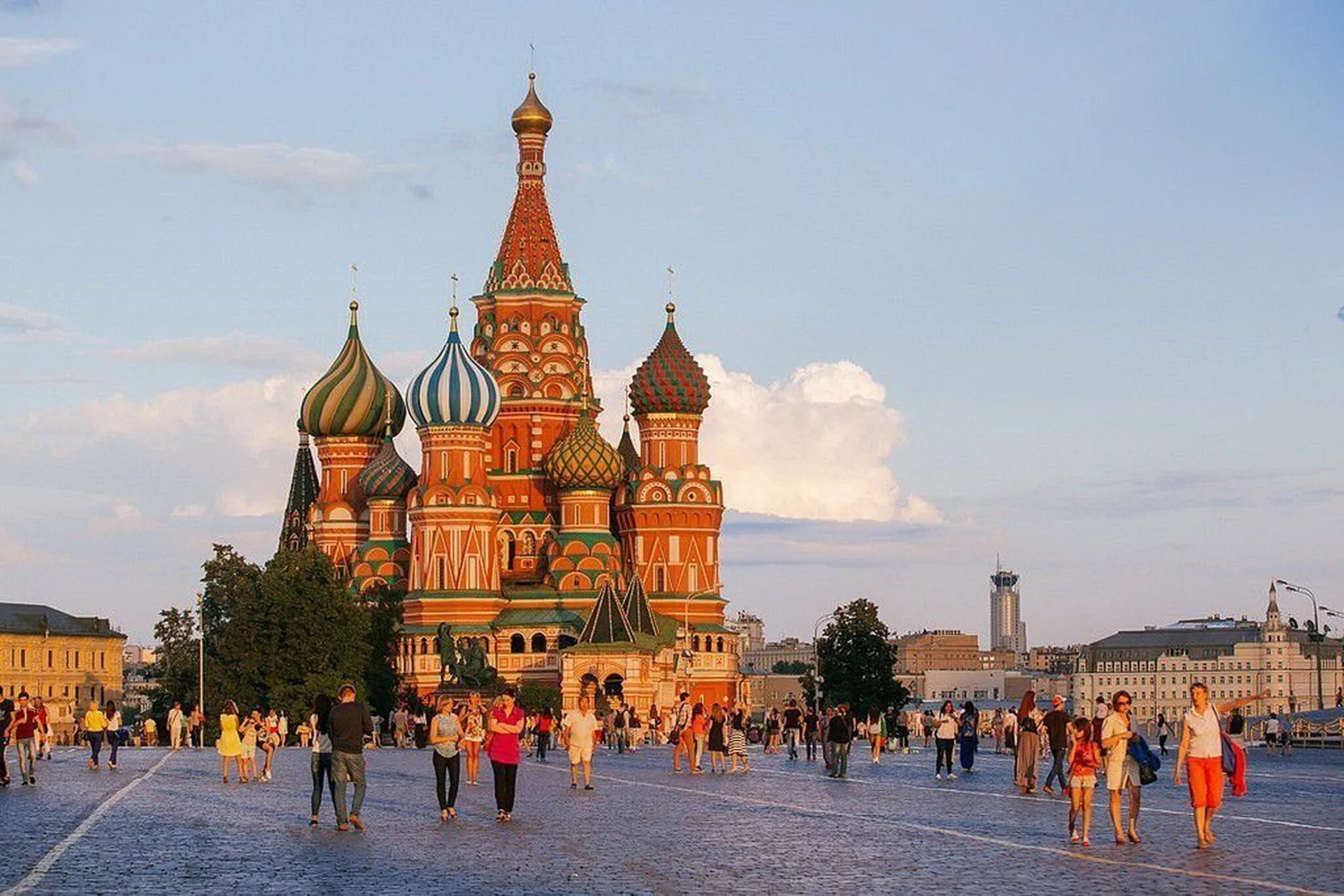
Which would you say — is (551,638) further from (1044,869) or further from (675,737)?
(1044,869)

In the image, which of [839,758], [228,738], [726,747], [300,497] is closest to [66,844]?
[228,738]

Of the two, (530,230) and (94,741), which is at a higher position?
(530,230)

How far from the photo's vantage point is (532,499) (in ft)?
389

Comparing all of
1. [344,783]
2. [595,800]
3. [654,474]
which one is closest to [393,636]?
[654,474]

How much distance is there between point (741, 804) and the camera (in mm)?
31266

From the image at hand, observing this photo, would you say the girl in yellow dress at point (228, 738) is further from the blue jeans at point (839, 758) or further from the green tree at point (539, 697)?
the green tree at point (539, 697)

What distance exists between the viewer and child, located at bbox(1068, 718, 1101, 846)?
921 inches

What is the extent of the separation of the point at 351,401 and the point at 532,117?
1705cm

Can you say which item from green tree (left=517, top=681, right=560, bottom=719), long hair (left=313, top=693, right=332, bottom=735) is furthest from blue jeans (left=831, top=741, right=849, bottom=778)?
green tree (left=517, top=681, right=560, bottom=719)

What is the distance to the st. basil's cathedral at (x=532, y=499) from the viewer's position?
112 m

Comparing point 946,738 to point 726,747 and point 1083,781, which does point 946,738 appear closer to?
point 726,747

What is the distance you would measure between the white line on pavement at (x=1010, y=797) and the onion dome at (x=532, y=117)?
3097 inches

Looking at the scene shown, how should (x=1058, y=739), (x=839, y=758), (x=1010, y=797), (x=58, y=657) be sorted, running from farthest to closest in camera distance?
(x=58, y=657), (x=839, y=758), (x=1058, y=739), (x=1010, y=797)

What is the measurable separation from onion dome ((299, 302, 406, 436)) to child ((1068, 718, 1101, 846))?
99.4 metres
